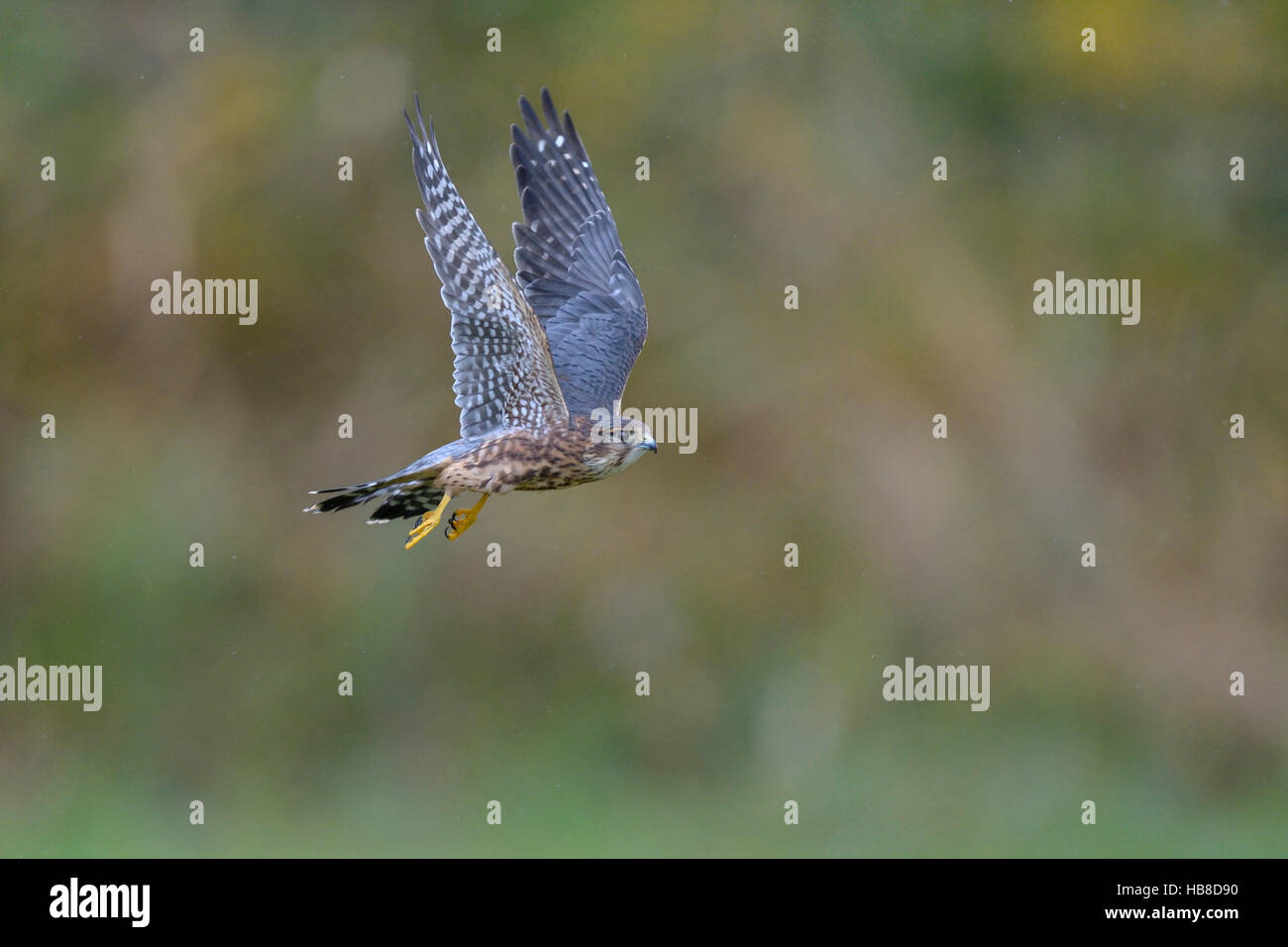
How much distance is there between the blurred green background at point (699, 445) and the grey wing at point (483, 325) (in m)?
9.26

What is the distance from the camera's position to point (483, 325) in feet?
30.7

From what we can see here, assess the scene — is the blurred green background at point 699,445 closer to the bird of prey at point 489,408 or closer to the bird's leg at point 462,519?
the bird of prey at point 489,408

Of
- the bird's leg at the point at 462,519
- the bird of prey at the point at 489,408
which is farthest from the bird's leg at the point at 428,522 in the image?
the bird's leg at the point at 462,519

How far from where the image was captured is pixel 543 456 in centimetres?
934

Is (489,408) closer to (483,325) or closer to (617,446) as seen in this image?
(483,325)

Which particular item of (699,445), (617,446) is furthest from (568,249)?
(699,445)

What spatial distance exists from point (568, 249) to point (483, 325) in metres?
1.64

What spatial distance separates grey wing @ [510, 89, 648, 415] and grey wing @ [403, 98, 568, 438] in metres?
1.12

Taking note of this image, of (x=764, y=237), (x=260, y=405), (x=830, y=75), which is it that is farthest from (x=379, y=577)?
(x=830, y=75)

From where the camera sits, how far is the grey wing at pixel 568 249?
10.7 m

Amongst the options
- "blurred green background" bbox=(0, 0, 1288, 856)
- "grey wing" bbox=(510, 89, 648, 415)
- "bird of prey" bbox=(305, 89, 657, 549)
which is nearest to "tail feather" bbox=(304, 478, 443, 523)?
"bird of prey" bbox=(305, 89, 657, 549)

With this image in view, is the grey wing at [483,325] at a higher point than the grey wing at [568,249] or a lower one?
lower

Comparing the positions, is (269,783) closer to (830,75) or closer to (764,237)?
(764,237)
